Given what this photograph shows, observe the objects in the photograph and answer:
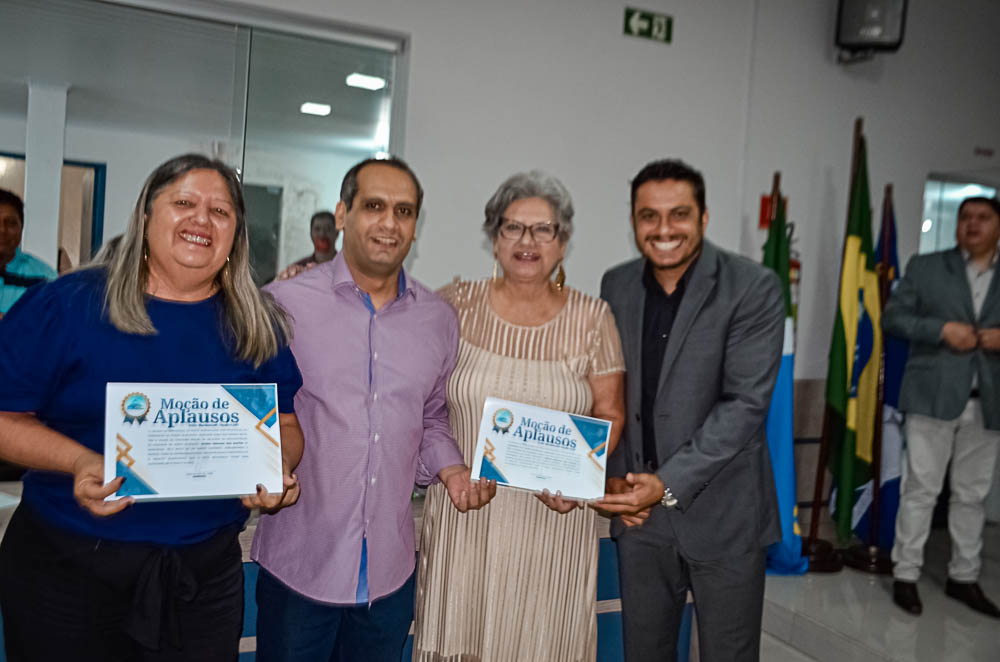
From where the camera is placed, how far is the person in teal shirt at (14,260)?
8.93 feet

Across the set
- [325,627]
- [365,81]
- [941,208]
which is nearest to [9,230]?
[365,81]

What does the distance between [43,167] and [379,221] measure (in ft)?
6.20

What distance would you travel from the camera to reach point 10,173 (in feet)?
9.34

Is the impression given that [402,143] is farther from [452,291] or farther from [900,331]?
[900,331]

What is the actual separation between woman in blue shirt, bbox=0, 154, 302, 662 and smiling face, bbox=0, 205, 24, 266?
66.3 inches

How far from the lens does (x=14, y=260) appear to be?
9.20 feet

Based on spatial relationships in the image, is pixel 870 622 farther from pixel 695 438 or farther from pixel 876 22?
pixel 876 22

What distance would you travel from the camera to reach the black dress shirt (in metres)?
2.05

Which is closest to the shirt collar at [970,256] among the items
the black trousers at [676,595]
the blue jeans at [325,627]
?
the black trousers at [676,595]

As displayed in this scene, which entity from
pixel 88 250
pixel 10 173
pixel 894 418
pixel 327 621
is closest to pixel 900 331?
pixel 894 418

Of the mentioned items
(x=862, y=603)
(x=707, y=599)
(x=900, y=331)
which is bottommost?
(x=862, y=603)

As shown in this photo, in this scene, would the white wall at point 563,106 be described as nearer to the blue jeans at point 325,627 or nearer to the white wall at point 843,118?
the white wall at point 843,118

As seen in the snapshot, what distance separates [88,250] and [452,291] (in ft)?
5.75

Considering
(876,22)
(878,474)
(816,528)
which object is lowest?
(816,528)
